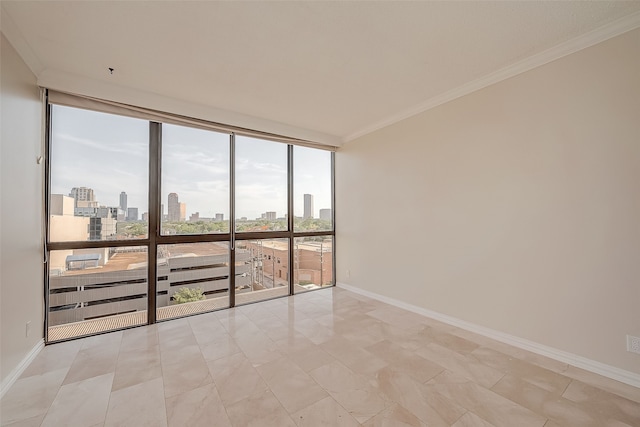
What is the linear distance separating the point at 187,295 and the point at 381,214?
293 cm

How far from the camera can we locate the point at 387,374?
7.13 feet

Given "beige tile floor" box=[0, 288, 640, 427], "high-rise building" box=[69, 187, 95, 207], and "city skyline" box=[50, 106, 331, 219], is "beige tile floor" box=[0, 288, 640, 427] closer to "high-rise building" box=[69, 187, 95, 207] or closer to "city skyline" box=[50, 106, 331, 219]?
"high-rise building" box=[69, 187, 95, 207]

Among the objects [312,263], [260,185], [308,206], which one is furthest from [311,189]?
[312,263]

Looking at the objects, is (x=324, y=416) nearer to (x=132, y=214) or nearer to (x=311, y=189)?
(x=132, y=214)

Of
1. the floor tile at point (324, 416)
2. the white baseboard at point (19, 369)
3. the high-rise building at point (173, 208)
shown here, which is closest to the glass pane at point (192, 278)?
the high-rise building at point (173, 208)

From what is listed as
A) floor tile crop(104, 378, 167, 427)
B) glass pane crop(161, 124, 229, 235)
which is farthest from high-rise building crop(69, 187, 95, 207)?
floor tile crop(104, 378, 167, 427)

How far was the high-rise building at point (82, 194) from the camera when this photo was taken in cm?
285

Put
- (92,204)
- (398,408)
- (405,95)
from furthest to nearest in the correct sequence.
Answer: (405,95) < (92,204) < (398,408)

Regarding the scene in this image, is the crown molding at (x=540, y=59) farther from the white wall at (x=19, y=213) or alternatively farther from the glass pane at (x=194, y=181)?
the white wall at (x=19, y=213)

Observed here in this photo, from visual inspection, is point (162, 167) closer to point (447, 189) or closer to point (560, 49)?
point (447, 189)

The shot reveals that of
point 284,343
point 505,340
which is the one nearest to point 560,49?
point 505,340

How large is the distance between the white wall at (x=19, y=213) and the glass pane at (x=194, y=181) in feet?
3.68

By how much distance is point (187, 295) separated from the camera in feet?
11.5

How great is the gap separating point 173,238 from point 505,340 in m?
3.88
